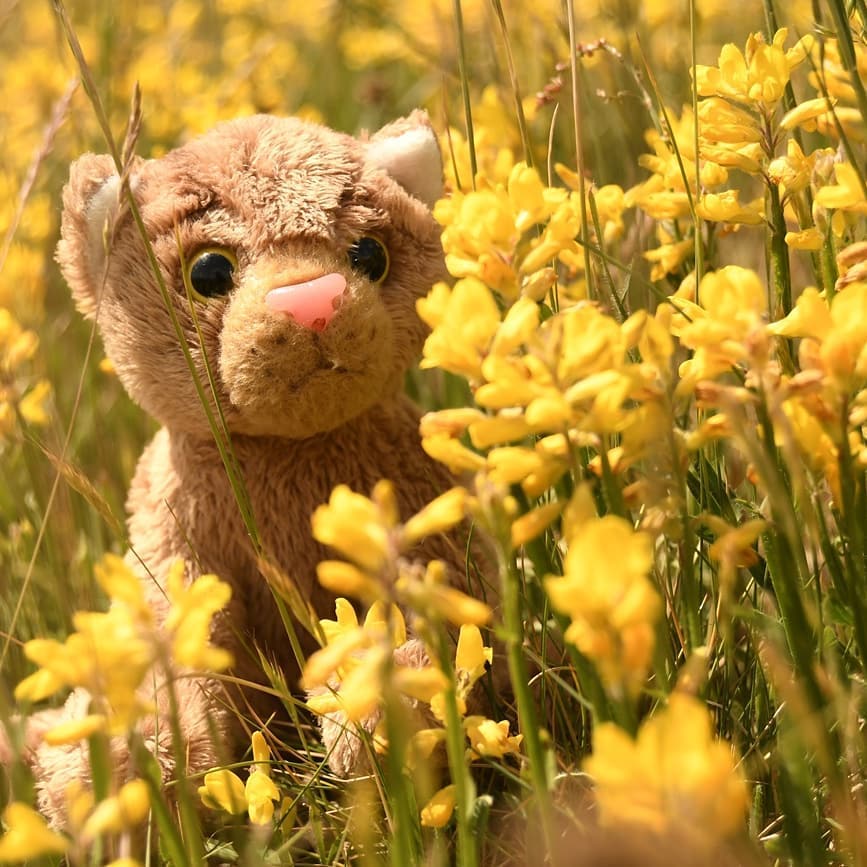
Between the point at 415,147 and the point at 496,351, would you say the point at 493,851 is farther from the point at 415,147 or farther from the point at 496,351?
the point at 415,147

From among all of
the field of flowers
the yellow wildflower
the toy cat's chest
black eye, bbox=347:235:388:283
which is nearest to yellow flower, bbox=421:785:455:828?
the field of flowers

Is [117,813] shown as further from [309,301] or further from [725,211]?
[725,211]

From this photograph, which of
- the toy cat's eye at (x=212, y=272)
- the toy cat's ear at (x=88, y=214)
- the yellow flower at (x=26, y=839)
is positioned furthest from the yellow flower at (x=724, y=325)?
the toy cat's ear at (x=88, y=214)

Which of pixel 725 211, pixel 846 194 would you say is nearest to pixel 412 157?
pixel 725 211

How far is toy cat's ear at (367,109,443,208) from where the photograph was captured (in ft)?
4.42

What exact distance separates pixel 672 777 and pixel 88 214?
0.95 meters

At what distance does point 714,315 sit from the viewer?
78 cm

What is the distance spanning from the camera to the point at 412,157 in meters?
1.35

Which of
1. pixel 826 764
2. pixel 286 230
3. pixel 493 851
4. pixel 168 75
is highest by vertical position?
pixel 168 75

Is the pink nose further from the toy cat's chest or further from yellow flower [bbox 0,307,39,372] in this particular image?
yellow flower [bbox 0,307,39,372]

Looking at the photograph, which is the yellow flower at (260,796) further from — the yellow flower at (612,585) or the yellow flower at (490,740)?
the yellow flower at (612,585)

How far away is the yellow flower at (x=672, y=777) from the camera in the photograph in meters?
0.55

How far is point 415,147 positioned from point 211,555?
1.65 feet

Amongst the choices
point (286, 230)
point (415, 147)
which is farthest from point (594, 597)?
point (415, 147)
